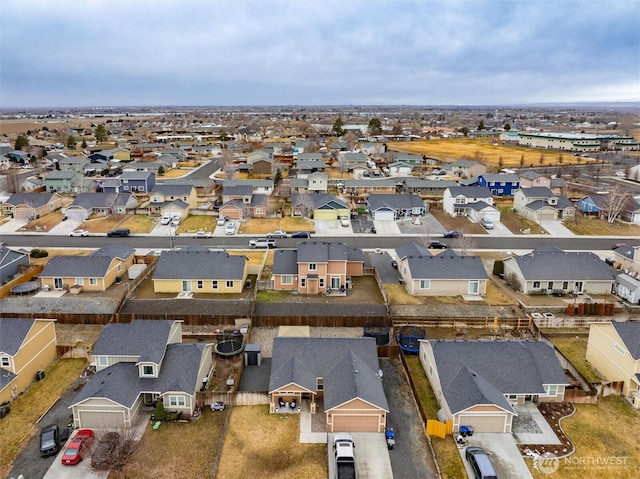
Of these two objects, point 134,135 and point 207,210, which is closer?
point 207,210

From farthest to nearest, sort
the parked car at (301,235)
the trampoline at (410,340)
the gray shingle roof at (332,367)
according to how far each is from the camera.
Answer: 1. the parked car at (301,235)
2. the trampoline at (410,340)
3. the gray shingle roof at (332,367)

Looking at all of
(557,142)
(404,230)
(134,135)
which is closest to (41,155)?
(134,135)

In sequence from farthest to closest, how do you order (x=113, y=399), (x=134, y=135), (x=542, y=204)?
(x=134, y=135), (x=542, y=204), (x=113, y=399)

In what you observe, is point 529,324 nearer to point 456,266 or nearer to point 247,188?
point 456,266

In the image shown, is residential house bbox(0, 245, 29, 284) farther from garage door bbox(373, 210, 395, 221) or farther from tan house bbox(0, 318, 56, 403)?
garage door bbox(373, 210, 395, 221)

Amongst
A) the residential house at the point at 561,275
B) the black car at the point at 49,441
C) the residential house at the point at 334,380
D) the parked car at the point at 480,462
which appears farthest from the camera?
the residential house at the point at 561,275

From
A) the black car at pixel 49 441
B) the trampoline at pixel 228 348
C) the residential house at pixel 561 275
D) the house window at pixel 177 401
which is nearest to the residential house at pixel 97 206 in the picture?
the trampoline at pixel 228 348

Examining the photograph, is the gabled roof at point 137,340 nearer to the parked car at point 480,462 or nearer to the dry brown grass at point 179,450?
the dry brown grass at point 179,450
